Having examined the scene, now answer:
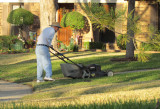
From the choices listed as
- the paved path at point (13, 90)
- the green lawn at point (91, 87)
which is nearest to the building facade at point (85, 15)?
the green lawn at point (91, 87)

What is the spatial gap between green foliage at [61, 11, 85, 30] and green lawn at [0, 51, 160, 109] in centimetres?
594

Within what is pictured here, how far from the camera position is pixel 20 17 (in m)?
25.7

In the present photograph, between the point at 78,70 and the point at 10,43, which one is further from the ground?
the point at 10,43

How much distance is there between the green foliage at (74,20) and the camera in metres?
24.4

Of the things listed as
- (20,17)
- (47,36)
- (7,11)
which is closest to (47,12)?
(20,17)

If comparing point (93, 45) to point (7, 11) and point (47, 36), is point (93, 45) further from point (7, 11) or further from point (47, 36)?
point (47, 36)

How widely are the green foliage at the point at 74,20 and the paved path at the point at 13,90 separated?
42.8 ft

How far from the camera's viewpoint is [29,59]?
18.6 m

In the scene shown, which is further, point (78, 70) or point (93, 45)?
point (93, 45)

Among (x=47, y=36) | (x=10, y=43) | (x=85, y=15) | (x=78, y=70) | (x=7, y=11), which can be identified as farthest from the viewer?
(x=7, y=11)

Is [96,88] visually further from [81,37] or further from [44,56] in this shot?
[81,37]

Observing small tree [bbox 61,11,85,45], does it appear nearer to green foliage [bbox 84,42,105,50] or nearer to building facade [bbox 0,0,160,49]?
building facade [bbox 0,0,160,49]

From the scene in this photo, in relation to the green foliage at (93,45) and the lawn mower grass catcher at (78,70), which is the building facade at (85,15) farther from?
the lawn mower grass catcher at (78,70)

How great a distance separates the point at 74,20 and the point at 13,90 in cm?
1432
